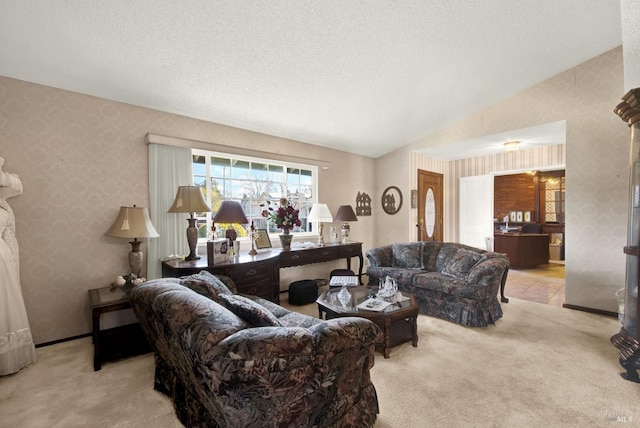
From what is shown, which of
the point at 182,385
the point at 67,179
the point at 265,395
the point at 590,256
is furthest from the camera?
the point at 590,256

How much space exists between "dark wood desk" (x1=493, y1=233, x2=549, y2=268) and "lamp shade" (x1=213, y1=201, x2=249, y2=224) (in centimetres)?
616

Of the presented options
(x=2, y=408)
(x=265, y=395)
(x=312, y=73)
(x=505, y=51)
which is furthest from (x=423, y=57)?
(x=2, y=408)

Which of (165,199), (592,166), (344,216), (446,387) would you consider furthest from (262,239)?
(592,166)

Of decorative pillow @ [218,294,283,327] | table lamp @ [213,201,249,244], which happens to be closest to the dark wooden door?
table lamp @ [213,201,249,244]

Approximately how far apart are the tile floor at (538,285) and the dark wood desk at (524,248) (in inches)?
7.4

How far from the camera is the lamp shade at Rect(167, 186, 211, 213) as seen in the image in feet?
10.2

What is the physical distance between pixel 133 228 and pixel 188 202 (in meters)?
0.57

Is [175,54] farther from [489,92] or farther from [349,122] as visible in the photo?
[489,92]

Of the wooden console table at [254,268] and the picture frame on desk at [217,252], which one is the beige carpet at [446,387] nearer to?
the wooden console table at [254,268]

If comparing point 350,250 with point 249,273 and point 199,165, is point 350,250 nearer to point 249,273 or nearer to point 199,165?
point 249,273

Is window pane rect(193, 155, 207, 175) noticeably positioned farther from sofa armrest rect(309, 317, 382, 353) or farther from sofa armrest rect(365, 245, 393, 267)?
sofa armrest rect(309, 317, 382, 353)

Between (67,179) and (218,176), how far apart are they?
157cm

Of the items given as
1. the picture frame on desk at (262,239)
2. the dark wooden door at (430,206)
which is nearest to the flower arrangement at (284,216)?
the picture frame on desk at (262,239)

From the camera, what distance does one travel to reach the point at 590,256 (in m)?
3.66
